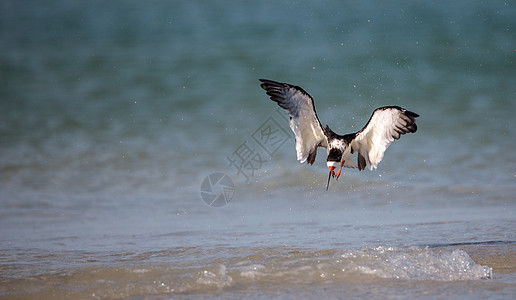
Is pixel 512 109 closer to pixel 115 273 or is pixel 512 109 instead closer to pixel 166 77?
pixel 166 77

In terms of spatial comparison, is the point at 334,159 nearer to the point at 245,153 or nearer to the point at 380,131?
the point at 380,131

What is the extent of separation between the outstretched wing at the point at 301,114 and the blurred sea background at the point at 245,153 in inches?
33.6

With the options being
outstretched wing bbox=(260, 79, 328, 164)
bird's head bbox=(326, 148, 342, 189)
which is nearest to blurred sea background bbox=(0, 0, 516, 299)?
bird's head bbox=(326, 148, 342, 189)

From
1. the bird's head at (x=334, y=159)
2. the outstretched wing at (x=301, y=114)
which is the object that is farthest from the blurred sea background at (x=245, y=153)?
the outstretched wing at (x=301, y=114)

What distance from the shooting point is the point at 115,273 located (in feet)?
15.4

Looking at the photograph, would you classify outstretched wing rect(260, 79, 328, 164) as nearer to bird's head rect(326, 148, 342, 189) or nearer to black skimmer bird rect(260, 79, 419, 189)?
black skimmer bird rect(260, 79, 419, 189)

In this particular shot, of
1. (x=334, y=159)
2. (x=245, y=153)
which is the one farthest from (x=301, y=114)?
(x=245, y=153)

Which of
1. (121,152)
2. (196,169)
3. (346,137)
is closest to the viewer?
(346,137)

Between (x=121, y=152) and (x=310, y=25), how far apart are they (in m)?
6.86

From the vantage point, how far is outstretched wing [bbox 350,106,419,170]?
18.9 feet

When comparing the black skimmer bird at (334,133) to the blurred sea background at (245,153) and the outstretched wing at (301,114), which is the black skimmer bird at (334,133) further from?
the blurred sea background at (245,153)

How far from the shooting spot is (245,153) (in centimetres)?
1083

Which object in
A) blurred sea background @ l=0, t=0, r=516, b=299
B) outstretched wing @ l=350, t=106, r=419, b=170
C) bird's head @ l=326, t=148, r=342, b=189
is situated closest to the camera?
blurred sea background @ l=0, t=0, r=516, b=299

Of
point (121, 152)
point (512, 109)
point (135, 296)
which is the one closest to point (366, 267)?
point (135, 296)
